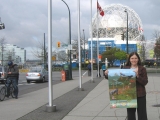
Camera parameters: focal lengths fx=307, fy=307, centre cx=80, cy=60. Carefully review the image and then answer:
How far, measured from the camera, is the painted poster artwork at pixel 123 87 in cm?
560

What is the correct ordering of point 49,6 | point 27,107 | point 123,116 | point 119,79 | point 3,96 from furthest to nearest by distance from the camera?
point 3,96, point 27,107, point 49,6, point 123,116, point 119,79

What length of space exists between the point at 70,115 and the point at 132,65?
4026 millimetres

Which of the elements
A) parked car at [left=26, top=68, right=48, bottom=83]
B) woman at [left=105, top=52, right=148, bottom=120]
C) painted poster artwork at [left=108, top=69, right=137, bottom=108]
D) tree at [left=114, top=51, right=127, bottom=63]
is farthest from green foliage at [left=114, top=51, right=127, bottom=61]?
painted poster artwork at [left=108, top=69, right=137, bottom=108]

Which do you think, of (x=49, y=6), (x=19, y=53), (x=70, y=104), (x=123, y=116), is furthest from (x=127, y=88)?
(x=19, y=53)


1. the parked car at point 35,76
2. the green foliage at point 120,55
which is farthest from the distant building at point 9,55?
the green foliage at point 120,55

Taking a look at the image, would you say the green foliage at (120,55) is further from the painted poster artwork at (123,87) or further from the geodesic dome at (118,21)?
the painted poster artwork at (123,87)

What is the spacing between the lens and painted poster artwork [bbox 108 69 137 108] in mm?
5602

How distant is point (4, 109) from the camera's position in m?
10.7

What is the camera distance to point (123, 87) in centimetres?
562

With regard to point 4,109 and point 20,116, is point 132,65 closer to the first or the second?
point 20,116

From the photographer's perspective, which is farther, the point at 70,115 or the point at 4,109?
the point at 4,109

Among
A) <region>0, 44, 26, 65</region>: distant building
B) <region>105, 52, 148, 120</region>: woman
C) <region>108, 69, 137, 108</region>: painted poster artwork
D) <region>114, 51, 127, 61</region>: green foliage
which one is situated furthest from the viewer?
<region>114, 51, 127, 61</region>: green foliage

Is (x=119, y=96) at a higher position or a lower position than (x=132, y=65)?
lower

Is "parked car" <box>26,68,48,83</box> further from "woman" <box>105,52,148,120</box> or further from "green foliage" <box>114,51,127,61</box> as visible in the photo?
"green foliage" <box>114,51,127,61</box>
